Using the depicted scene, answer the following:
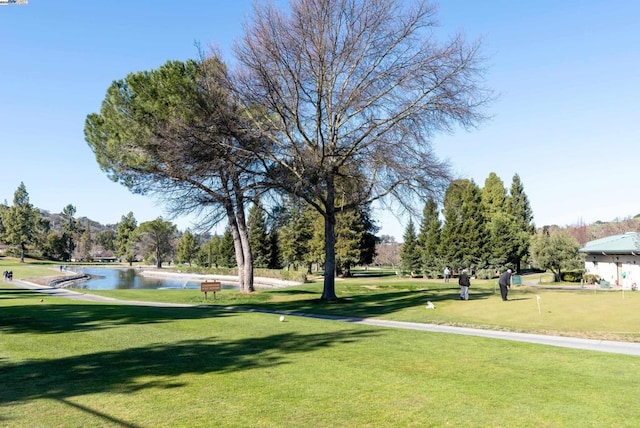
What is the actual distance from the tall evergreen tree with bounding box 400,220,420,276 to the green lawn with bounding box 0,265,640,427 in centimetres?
4596

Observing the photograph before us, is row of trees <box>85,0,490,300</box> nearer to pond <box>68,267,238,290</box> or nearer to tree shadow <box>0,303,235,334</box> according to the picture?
tree shadow <box>0,303,235,334</box>

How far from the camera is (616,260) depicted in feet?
135

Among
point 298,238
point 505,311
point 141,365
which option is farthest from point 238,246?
point 298,238

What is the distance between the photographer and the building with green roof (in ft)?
125

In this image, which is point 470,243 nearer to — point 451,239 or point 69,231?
point 451,239

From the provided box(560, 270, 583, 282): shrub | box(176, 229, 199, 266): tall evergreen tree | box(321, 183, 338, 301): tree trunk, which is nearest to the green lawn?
box(321, 183, 338, 301): tree trunk

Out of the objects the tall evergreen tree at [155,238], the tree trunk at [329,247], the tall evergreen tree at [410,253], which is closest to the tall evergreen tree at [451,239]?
the tall evergreen tree at [410,253]

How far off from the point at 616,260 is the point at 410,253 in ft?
79.4

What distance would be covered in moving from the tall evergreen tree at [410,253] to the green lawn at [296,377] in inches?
1810

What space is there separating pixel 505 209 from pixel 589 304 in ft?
160

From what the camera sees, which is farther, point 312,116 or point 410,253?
point 410,253

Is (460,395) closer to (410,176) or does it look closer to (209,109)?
(410,176)

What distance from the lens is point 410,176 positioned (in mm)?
21703

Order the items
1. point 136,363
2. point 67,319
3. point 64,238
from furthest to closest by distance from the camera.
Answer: point 64,238 < point 67,319 < point 136,363
